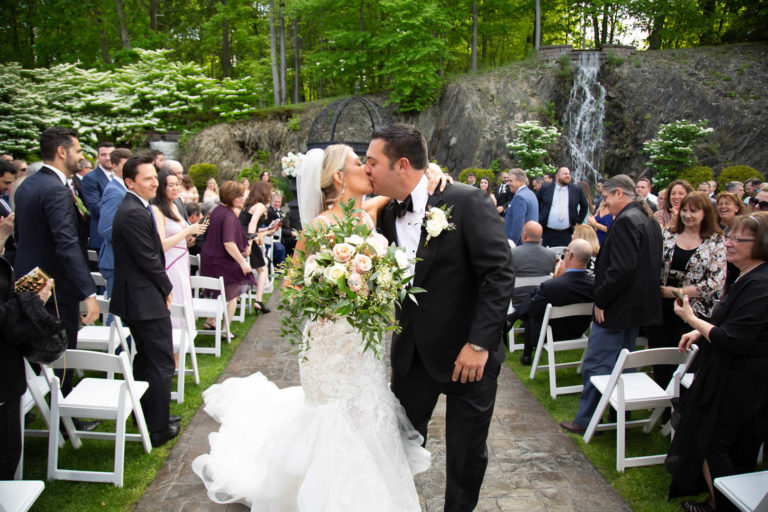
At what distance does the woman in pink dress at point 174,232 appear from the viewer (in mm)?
4926

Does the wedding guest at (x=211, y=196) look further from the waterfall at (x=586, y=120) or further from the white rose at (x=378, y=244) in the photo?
the waterfall at (x=586, y=120)

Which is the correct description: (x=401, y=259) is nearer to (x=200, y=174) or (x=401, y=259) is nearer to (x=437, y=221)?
(x=437, y=221)

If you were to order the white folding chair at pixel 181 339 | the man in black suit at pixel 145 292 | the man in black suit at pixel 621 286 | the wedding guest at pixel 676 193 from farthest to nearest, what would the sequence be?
the wedding guest at pixel 676 193
the white folding chair at pixel 181 339
the man in black suit at pixel 621 286
the man in black suit at pixel 145 292

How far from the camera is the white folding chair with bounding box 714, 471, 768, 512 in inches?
97.9

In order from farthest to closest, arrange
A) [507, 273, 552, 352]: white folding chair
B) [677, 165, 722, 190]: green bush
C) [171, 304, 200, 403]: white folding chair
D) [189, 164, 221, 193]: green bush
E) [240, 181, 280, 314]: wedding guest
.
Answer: [189, 164, 221, 193]: green bush, [677, 165, 722, 190]: green bush, [240, 181, 280, 314]: wedding guest, [507, 273, 552, 352]: white folding chair, [171, 304, 200, 403]: white folding chair

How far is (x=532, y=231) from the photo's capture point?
21.2 feet

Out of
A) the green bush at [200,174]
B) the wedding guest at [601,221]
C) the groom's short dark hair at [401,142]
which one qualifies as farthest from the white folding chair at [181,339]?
the green bush at [200,174]

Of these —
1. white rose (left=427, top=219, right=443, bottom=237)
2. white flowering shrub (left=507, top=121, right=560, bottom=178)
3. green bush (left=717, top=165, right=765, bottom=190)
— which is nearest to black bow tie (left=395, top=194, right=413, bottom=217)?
white rose (left=427, top=219, right=443, bottom=237)

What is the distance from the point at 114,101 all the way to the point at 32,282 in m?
20.2

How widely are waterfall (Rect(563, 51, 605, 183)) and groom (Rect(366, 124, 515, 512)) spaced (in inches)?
722

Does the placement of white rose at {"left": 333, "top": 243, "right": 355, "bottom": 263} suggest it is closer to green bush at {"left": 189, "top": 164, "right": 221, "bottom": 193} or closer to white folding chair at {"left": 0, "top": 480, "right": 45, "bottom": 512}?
white folding chair at {"left": 0, "top": 480, "right": 45, "bottom": 512}

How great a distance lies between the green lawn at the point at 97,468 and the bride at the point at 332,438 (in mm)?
508

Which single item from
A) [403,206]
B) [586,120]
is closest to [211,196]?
[403,206]

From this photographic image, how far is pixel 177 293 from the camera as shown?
5.27 metres
